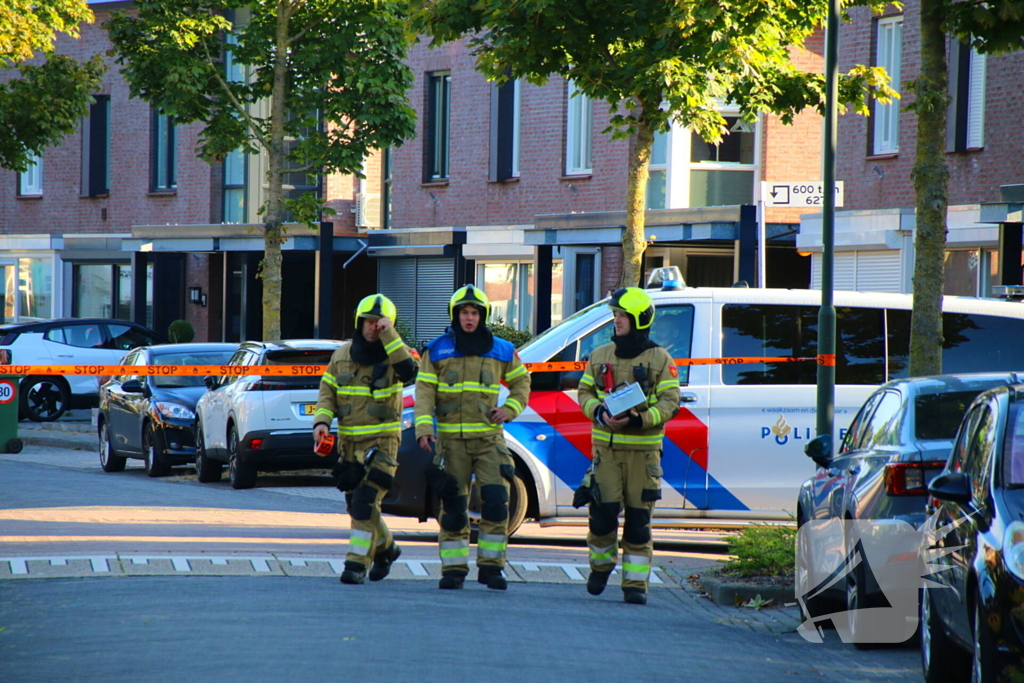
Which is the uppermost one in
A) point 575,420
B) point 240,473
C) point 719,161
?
point 719,161

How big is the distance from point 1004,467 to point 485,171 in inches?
896

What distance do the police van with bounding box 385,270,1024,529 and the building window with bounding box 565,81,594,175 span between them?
15.0m

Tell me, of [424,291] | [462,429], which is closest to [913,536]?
[462,429]

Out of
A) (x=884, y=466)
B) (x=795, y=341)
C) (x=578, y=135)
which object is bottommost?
(x=884, y=466)

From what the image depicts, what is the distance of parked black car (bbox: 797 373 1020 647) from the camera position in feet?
22.8

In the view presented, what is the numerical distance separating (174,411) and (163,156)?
1953 cm

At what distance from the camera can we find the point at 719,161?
24234 millimetres

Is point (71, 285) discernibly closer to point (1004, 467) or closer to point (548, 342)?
point (548, 342)

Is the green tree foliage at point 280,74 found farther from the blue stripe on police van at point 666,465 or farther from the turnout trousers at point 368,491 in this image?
the turnout trousers at point 368,491

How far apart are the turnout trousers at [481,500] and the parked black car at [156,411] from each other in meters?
8.53

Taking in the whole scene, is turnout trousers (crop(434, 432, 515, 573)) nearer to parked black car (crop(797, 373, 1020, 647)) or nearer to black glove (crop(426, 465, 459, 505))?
black glove (crop(426, 465, 459, 505))

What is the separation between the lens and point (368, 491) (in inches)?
347

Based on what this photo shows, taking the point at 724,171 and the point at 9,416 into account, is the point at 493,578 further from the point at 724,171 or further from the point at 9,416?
the point at 724,171

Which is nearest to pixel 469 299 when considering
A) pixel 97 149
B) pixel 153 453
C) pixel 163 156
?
pixel 153 453
